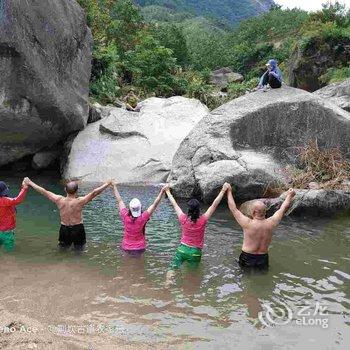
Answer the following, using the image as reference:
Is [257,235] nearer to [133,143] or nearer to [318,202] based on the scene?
[318,202]

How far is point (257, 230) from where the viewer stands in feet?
28.1

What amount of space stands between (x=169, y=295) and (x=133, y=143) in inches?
479

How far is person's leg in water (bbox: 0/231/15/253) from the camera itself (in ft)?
31.3

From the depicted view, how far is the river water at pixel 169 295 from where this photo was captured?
6.22 metres

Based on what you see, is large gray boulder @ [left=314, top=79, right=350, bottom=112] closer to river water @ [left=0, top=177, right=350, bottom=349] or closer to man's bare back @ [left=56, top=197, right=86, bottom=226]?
river water @ [left=0, top=177, right=350, bottom=349]

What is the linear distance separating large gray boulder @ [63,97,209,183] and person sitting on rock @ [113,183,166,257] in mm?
8342

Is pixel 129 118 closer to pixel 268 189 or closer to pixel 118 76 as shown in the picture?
pixel 268 189

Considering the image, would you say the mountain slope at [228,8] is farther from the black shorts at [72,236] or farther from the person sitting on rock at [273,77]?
the black shorts at [72,236]

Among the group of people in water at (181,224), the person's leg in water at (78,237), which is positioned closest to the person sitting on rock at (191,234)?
the group of people in water at (181,224)

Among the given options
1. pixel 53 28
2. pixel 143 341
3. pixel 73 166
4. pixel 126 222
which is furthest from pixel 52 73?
pixel 143 341

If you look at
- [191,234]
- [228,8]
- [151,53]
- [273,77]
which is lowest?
[191,234]

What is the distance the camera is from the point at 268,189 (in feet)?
45.5

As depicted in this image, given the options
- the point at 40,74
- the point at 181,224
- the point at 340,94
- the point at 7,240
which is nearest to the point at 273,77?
the point at 340,94

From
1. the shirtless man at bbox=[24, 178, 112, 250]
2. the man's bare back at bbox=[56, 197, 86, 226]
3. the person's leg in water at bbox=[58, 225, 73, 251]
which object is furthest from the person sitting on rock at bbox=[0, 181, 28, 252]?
the person's leg in water at bbox=[58, 225, 73, 251]
